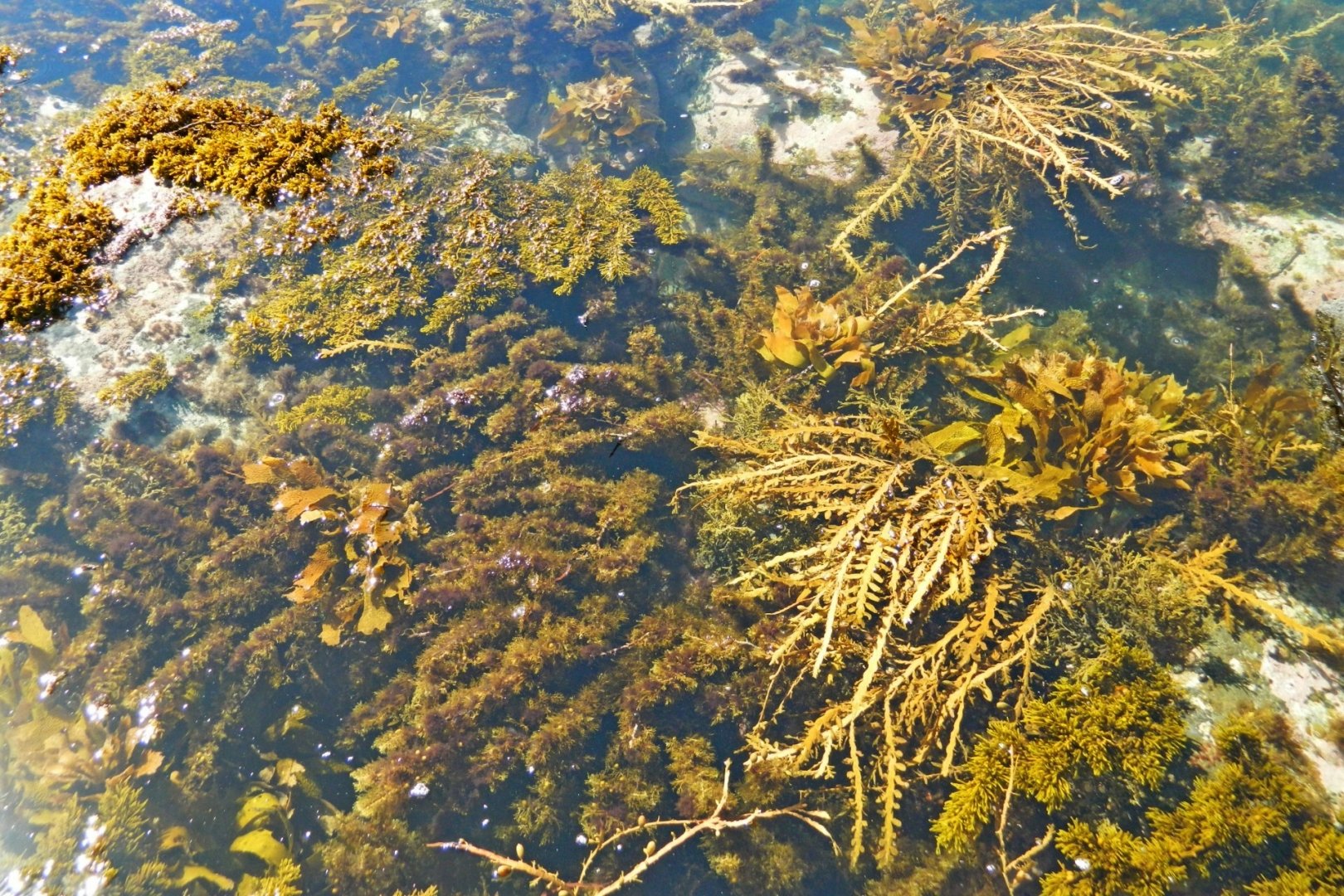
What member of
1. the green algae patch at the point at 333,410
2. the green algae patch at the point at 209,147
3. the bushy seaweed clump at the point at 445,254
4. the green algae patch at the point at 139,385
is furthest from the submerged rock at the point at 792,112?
the green algae patch at the point at 139,385

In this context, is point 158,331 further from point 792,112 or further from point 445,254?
point 792,112

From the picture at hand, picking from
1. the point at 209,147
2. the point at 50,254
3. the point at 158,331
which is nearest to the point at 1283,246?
the point at 209,147

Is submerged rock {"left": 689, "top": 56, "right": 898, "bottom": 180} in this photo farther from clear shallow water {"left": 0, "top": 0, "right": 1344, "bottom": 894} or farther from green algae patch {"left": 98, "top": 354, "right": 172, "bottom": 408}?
green algae patch {"left": 98, "top": 354, "right": 172, "bottom": 408}

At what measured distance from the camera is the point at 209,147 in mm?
4133

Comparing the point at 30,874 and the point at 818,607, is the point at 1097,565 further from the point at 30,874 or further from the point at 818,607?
the point at 30,874

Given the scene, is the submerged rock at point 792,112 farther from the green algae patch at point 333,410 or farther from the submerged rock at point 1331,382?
the green algae patch at point 333,410

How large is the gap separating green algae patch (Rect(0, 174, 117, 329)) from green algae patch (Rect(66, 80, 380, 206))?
0.73 feet

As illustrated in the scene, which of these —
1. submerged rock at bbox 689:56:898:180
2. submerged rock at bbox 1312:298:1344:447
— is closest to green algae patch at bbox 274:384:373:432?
submerged rock at bbox 689:56:898:180

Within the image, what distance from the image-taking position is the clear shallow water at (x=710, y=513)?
10.7ft

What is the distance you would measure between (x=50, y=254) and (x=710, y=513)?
4.63m

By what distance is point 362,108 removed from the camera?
803cm

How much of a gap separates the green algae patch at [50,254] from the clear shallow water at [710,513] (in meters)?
0.17

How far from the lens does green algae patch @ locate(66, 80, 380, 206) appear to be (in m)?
4.04

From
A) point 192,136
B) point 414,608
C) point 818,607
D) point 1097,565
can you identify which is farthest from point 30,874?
point 1097,565
